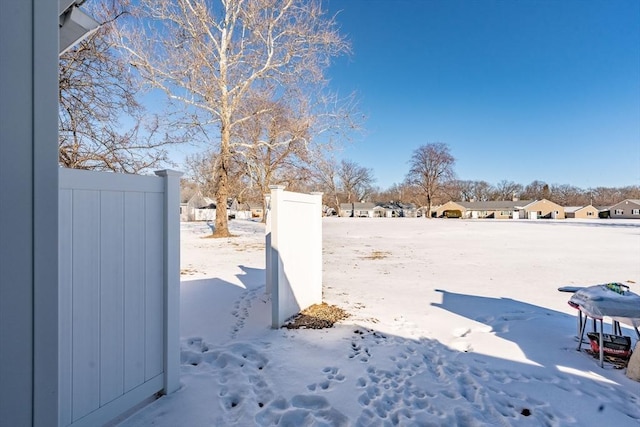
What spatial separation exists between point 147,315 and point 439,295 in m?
4.42

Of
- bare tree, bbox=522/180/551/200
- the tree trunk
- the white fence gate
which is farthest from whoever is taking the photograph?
bare tree, bbox=522/180/551/200

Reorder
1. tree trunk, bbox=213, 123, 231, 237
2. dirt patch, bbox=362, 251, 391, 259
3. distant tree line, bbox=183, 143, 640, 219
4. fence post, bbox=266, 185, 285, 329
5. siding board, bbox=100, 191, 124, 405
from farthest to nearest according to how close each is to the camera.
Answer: distant tree line, bbox=183, 143, 640, 219 < tree trunk, bbox=213, 123, 231, 237 < dirt patch, bbox=362, 251, 391, 259 < fence post, bbox=266, 185, 285, 329 < siding board, bbox=100, 191, 124, 405

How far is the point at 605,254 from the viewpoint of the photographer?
977 centimetres

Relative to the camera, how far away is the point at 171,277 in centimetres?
228

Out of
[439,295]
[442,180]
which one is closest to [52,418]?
[439,295]

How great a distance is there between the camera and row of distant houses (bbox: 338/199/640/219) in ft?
179

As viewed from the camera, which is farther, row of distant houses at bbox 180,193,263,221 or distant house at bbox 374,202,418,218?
distant house at bbox 374,202,418,218

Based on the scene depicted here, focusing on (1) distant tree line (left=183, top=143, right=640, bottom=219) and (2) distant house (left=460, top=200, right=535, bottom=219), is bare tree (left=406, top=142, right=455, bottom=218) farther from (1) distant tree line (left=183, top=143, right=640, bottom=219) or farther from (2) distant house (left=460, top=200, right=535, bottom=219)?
(2) distant house (left=460, top=200, right=535, bottom=219)

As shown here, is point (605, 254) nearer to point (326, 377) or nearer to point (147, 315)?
point (326, 377)

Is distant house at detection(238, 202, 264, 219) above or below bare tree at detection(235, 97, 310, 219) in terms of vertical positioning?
below

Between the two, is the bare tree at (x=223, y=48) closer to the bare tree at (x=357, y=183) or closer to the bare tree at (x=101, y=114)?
the bare tree at (x=101, y=114)

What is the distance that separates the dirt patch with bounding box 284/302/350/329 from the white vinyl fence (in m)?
0.08

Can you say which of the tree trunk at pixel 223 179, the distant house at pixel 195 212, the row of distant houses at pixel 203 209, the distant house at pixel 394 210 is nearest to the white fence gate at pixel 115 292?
the tree trunk at pixel 223 179

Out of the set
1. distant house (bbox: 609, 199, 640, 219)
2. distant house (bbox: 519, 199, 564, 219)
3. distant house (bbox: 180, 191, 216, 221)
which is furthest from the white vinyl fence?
distant house (bbox: 609, 199, 640, 219)
